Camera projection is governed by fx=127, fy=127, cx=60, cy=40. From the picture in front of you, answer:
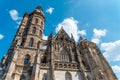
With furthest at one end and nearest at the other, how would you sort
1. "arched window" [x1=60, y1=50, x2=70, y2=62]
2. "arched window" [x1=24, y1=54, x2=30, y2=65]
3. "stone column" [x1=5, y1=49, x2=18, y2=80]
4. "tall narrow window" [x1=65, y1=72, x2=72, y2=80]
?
"arched window" [x1=60, y1=50, x2=70, y2=62] → "arched window" [x1=24, y1=54, x2=30, y2=65] → "tall narrow window" [x1=65, y1=72, x2=72, y2=80] → "stone column" [x1=5, y1=49, x2=18, y2=80]

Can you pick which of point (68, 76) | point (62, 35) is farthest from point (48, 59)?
point (62, 35)

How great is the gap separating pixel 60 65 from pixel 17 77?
8738 mm

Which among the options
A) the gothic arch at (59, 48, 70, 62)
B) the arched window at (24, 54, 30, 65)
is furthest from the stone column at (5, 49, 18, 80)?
the gothic arch at (59, 48, 70, 62)

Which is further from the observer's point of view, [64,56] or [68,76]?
[64,56]

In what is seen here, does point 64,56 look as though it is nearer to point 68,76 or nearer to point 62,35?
point 68,76

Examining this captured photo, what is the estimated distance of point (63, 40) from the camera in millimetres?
33312

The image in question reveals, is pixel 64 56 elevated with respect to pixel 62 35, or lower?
lower

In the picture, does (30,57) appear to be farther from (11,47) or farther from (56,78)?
(56,78)

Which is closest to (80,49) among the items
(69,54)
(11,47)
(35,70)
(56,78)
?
(69,54)

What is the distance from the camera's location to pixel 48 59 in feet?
88.3

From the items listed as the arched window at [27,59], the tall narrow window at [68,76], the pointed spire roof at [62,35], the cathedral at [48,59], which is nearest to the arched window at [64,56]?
the cathedral at [48,59]

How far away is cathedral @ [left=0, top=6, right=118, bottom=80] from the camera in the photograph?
944 inches

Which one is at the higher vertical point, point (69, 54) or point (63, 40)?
point (63, 40)

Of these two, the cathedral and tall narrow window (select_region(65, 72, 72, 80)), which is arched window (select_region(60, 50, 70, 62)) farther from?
tall narrow window (select_region(65, 72, 72, 80))
